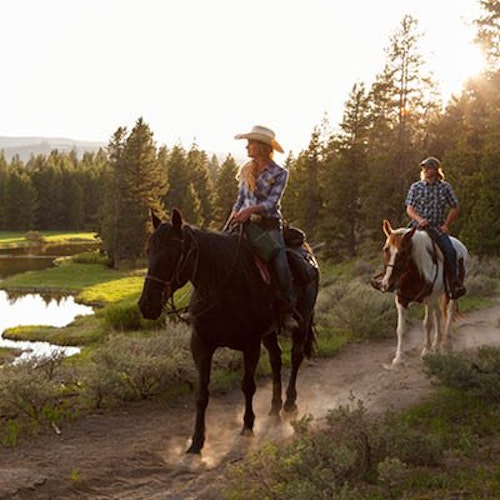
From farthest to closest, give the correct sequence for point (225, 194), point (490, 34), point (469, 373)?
point (225, 194) → point (490, 34) → point (469, 373)

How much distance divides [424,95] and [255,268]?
117ft

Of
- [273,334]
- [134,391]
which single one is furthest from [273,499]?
[134,391]

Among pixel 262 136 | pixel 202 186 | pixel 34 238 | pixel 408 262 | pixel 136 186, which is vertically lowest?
pixel 34 238

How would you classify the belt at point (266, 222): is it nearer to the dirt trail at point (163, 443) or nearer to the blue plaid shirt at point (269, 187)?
the blue plaid shirt at point (269, 187)

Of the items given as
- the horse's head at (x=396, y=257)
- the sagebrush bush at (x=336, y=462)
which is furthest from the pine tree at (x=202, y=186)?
the sagebrush bush at (x=336, y=462)

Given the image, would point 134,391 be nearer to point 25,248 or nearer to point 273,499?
point 273,499

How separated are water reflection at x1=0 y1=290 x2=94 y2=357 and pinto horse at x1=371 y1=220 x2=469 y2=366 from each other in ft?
65.0

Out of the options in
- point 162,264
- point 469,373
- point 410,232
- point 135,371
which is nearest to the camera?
point 162,264

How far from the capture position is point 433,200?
10953mm

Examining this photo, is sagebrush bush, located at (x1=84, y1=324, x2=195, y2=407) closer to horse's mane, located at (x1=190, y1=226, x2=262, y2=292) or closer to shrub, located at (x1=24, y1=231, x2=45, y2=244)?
horse's mane, located at (x1=190, y1=226, x2=262, y2=292)

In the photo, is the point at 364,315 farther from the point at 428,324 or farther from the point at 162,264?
the point at 162,264

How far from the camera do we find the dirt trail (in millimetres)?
5848

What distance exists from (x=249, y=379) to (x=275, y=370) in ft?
4.41

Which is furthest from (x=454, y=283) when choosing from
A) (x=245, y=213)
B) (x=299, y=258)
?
(x=245, y=213)
